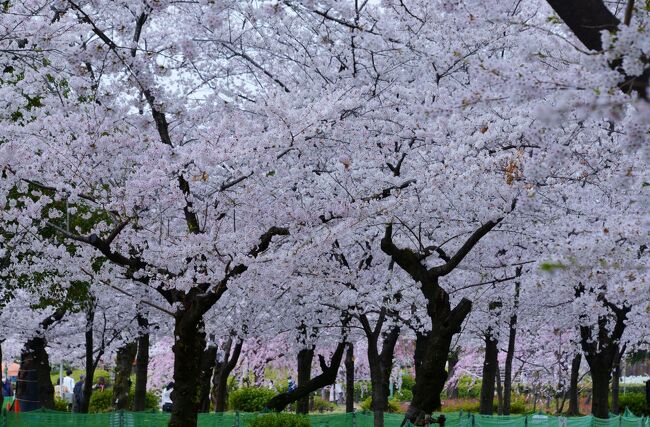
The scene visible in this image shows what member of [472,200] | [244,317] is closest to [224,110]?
[472,200]

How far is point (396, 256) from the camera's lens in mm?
15039

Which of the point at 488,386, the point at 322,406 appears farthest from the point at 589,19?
the point at 322,406

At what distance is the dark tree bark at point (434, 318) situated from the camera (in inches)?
562

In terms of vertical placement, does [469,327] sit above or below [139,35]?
below

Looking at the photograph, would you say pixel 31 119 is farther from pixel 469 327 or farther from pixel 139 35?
pixel 469 327

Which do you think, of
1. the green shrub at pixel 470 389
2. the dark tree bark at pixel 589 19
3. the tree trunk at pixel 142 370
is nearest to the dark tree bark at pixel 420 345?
the tree trunk at pixel 142 370

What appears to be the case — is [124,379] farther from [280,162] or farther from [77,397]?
[280,162]

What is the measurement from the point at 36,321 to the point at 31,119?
1183 cm

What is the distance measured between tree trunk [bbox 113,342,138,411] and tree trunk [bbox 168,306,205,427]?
11795 millimetres

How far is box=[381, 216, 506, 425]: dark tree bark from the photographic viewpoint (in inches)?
562

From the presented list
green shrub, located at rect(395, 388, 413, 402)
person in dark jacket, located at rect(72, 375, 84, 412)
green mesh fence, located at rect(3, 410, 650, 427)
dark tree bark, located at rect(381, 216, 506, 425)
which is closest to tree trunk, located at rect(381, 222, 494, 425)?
dark tree bark, located at rect(381, 216, 506, 425)

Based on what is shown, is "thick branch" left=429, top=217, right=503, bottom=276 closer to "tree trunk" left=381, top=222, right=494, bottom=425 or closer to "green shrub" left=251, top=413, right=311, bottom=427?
"tree trunk" left=381, top=222, right=494, bottom=425

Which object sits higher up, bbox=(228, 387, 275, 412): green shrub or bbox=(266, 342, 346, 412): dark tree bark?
bbox=(266, 342, 346, 412): dark tree bark

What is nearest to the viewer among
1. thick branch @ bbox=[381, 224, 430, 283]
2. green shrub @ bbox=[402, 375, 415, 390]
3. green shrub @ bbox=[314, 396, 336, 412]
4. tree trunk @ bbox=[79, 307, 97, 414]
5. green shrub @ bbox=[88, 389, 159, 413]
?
thick branch @ bbox=[381, 224, 430, 283]
